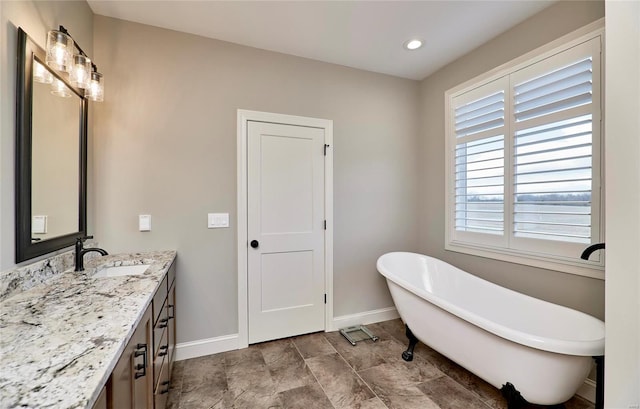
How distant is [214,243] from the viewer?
2381mm

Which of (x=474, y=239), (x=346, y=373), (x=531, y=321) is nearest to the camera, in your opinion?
(x=531, y=321)

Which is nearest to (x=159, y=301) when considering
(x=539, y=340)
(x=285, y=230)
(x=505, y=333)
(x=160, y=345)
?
(x=160, y=345)

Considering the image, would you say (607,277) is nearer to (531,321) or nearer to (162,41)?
(531,321)

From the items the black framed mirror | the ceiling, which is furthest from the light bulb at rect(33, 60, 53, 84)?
the ceiling

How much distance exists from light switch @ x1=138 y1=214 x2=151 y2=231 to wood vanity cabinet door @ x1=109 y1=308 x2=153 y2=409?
1153 millimetres

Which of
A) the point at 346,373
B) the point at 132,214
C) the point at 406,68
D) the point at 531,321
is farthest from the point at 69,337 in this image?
the point at 406,68

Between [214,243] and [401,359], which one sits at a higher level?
[214,243]

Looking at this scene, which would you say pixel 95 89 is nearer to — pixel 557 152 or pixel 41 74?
pixel 41 74

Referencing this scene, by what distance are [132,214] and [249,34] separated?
5.74ft

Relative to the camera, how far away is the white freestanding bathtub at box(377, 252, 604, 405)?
137 centimetres

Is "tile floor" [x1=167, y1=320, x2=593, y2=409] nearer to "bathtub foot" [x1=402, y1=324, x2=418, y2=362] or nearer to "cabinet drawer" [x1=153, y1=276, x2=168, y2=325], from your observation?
"bathtub foot" [x1=402, y1=324, x2=418, y2=362]

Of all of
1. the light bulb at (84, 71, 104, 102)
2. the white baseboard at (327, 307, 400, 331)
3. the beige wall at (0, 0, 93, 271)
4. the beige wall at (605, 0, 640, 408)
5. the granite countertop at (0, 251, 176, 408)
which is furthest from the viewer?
the white baseboard at (327, 307, 400, 331)

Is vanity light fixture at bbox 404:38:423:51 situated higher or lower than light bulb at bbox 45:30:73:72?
higher

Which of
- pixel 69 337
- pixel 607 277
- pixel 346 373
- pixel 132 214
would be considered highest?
pixel 132 214
